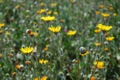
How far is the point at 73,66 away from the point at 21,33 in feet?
3.43

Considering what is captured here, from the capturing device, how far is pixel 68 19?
12.1ft

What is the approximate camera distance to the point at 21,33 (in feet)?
10.9

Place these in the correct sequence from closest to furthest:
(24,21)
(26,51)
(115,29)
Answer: (26,51)
(115,29)
(24,21)

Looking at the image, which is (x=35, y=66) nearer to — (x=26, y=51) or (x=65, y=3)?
(x=26, y=51)

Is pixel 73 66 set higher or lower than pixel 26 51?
lower

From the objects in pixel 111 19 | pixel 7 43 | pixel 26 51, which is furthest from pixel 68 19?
pixel 26 51

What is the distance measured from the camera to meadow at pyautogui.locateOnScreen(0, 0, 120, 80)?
228cm

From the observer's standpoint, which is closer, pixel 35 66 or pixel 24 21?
pixel 35 66

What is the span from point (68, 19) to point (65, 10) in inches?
10.7

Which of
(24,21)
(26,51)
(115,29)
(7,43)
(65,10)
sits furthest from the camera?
(65,10)

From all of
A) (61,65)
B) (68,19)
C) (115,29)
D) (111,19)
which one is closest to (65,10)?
(68,19)

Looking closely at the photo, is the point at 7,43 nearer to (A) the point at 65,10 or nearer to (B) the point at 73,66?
(B) the point at 73,66

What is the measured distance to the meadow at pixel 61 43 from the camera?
228cm

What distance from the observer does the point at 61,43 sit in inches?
116
